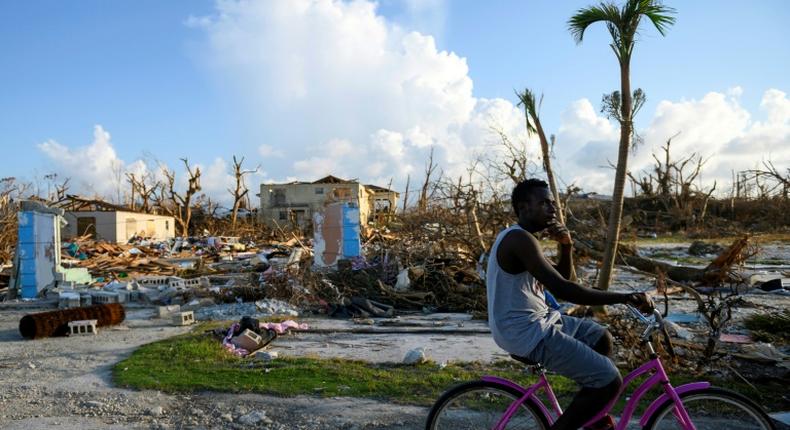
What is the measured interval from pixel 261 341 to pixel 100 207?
32.4 meters

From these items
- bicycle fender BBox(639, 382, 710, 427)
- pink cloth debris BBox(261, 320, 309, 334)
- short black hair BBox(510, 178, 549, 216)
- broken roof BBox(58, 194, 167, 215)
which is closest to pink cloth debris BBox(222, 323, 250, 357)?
pink cloth debris BBox(261, 320, 309, 334)

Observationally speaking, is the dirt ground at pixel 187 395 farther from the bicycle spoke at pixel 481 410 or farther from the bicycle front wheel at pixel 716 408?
the bicycle front wheel at pixel 716 408

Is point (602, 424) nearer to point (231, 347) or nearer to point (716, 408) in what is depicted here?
point (716, 408)

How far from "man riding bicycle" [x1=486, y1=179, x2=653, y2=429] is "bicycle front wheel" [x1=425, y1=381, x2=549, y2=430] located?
206 mm

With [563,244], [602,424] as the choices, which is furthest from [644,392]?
[563,244]

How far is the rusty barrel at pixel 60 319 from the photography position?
30.0 feet

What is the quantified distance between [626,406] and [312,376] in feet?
12.8

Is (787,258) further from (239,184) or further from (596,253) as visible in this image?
(239,184)

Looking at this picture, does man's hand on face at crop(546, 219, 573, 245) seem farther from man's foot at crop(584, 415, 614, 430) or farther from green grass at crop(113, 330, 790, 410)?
green grass at crop(113, 330, 790, 410)

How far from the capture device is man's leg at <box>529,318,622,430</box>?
3.11 metres

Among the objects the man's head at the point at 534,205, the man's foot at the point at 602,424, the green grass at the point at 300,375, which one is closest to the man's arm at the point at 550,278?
the man's head at the point at 534,205

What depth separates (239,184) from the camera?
39.9 meters

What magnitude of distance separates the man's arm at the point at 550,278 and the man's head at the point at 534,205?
0.19 m

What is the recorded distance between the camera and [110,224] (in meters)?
29.5
